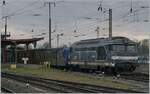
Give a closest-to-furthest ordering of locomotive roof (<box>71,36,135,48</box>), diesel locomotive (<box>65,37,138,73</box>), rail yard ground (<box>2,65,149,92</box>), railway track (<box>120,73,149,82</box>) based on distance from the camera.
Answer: rail yard ground (<box>2,65,149,92</box>)
railway track (<box>120,73,149,82</box>)
diesel locomotive (<box>65,37,138,73</box>)
locomotive roof (<box>71,36,135,48</box>)

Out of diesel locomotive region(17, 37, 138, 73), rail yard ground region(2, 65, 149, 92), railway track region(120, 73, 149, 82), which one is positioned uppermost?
diesel locomotive region(17, 37, 138, 73)

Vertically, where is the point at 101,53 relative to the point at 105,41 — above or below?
below

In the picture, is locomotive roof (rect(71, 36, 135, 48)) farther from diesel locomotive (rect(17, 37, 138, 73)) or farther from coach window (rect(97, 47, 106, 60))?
coach window (rect(97, 47, 106, 60))

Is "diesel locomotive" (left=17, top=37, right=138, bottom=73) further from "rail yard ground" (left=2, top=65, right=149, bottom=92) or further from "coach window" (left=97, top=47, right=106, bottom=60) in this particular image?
"rail yard ground" (left=2, top=65, right=149, bottom=92)

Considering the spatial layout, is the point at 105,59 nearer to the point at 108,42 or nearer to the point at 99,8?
the point at 108,42

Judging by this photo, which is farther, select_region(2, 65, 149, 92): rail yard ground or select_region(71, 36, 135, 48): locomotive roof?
select_region(71, 36, 135, 48): locomotive roof

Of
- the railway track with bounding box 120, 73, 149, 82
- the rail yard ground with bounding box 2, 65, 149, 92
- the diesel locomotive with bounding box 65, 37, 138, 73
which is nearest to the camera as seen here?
the rail yard ground with bounding box 2, 65, 149, 92

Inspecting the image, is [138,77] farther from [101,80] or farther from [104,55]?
[104,55]

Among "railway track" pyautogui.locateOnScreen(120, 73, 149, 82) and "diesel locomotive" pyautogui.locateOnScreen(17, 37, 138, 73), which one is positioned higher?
"diesel locomotive" pyautogui.locateOnScreen(17, 37, 138, 73)

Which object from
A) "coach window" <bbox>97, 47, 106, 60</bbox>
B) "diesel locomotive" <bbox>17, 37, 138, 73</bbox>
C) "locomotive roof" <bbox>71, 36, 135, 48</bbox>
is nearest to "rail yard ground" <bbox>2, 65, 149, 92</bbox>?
"diesel locomotive" <bbox>17, 37, 138, 73</bbox>

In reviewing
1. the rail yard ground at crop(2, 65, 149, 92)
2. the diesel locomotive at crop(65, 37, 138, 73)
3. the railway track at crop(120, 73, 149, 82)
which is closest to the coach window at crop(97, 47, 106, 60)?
the diesel locomotive at crop(65, 37, 138, 73)

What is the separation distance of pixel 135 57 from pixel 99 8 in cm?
593

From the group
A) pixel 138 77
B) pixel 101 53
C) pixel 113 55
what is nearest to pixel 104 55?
pixel 101 53

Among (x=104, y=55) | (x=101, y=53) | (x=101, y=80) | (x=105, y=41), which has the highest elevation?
(x=105, y=41)
